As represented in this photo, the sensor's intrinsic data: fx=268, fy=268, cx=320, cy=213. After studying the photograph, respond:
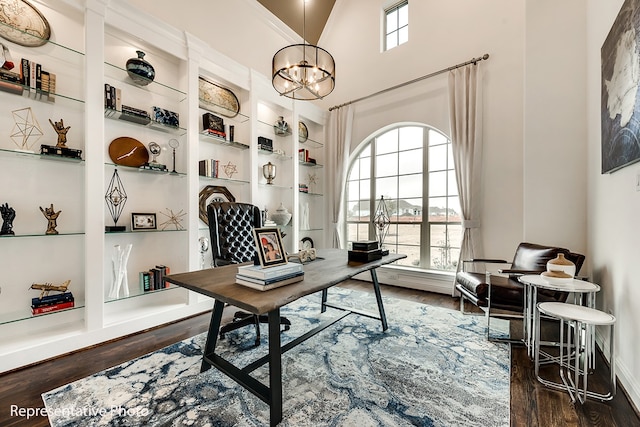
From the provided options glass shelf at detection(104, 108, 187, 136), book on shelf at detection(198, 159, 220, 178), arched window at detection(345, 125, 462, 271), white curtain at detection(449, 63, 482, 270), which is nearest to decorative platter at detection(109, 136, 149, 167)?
glass shelf at detection(104, 108, 187, 136)

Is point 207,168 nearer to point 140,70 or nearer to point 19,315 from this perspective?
point 140,70

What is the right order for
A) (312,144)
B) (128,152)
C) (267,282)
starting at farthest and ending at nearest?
(312,144), (128,152), (267,282)

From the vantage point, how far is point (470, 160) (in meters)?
3.40

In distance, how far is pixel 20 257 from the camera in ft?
7.06

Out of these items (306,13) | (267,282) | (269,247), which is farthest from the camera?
(306,13)

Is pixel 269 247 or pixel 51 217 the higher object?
pixel 51 217

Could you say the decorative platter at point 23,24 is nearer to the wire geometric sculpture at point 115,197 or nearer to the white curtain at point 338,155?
the wire geometric sculpture at point 115,197

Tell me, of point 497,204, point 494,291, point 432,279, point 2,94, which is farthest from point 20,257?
point 497,204

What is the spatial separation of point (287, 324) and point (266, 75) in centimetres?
366

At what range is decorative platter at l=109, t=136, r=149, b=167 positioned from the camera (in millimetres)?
2627

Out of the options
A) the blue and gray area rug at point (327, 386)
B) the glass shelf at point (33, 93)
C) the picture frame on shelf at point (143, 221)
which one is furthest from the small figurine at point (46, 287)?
the glass shelf at point (33, 93)

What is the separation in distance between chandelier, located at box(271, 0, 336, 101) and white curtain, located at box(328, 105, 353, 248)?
202cm

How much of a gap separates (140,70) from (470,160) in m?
3.84

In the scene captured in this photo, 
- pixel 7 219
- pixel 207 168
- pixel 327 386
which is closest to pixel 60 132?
pixel 7 219
